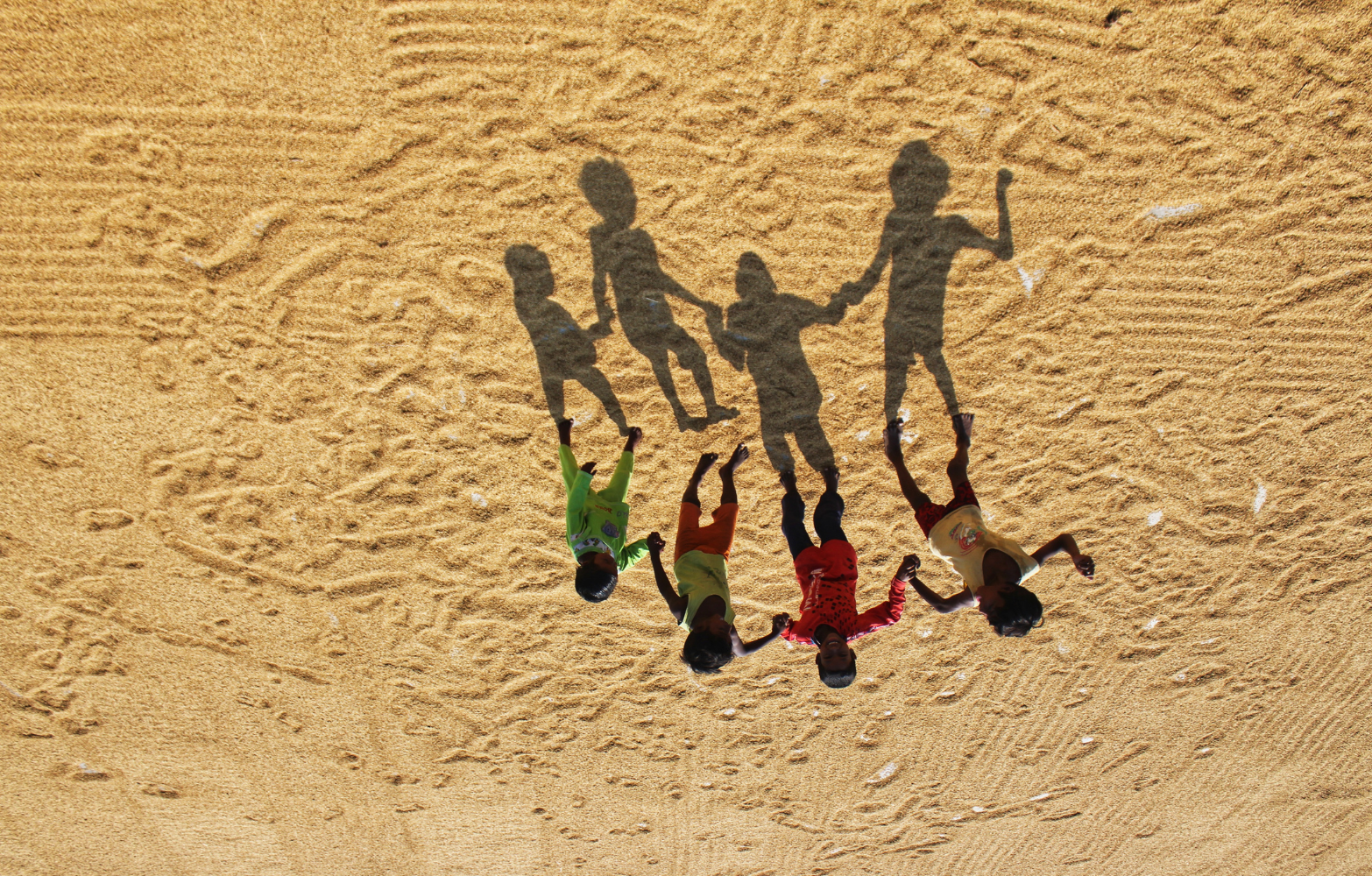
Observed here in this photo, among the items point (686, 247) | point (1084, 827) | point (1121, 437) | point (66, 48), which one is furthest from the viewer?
point (1084, 827)

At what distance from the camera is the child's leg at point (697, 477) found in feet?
11.1

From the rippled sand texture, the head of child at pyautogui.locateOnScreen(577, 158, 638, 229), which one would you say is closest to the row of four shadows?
the rippled sand texture

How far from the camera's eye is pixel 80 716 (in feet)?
13.7

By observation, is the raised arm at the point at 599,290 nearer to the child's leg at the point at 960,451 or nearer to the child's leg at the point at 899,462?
the child's leg at the point at 899,462

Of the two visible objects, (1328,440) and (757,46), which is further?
(1328,440)

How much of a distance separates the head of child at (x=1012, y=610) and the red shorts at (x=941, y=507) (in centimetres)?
49

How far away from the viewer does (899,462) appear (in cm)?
346

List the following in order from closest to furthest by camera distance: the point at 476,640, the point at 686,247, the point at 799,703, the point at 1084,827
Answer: the point at 686,247
the point at 476,640
the point at 799,703
the point at 1084,827

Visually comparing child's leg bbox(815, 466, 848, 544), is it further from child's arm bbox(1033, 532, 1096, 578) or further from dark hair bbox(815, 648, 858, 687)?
child's arm bbox(1033, 532, 1096, 578)

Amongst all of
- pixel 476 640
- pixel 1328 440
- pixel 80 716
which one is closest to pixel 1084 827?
pixel 1328 440

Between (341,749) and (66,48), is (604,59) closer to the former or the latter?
(66,48)

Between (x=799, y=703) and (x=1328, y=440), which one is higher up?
(x=1328, y=440)

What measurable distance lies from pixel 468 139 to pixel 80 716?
4.63 metres

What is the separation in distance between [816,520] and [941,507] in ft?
2.13
